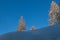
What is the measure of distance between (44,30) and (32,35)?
0.30m

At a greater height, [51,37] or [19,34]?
[19,34]

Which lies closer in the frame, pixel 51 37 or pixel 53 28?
pixel 51 37

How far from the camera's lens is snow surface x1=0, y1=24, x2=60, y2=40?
4072mm

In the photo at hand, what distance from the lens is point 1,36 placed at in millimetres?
4297

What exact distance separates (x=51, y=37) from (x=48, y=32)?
0.18 meters

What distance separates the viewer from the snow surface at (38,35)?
4072 mm

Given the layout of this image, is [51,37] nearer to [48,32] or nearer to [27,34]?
[48,32]

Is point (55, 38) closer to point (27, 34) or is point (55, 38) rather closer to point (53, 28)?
point (53, 28)

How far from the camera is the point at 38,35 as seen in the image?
13.7 feet

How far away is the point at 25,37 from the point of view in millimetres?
4219

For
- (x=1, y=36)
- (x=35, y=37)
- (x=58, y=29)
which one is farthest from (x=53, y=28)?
(x=1, y=36)

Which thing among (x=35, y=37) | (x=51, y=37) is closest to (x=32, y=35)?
(x=35, y=37)

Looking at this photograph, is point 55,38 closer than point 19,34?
Yes

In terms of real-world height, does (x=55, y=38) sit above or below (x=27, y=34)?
below
